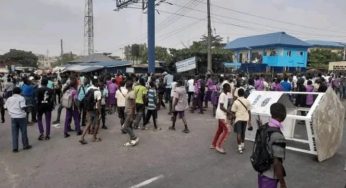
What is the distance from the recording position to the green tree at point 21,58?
9325 centimetres

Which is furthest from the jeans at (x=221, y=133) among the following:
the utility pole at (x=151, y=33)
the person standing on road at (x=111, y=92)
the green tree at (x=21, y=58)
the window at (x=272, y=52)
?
the green tree at (x=21, y=58)

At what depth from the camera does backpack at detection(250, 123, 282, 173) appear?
4258 mm

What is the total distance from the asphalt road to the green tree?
8909 cm

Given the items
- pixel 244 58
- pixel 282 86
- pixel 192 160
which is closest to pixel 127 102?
pixel 192 160

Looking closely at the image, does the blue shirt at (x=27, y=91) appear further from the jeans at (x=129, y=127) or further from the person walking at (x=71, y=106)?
the jeans at (x=129, y=127)

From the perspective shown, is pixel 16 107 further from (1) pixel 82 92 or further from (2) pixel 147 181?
(2) pixel 147 181

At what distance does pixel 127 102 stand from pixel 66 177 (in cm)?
362

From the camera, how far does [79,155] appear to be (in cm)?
898

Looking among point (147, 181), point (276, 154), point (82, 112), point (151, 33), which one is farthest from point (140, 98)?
point (151, 33)

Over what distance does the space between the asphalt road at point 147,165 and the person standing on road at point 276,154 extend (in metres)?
2.56

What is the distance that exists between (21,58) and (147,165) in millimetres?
94459

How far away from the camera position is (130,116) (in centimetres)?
1014

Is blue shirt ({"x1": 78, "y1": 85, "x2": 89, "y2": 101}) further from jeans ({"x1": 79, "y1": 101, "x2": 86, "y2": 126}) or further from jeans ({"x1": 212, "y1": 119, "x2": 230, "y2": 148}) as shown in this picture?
jeans ({"x1": 212, "y1": 119, "x2": 230, "y2": 148})

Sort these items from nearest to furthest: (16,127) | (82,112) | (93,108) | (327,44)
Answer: (16,127), (93,108), (82,112), (327,44)
